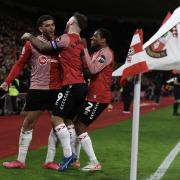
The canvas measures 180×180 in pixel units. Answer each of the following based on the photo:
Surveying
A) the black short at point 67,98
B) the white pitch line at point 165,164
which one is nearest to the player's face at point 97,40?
the black short at point 67,98

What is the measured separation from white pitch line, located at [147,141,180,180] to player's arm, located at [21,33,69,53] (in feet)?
6.91

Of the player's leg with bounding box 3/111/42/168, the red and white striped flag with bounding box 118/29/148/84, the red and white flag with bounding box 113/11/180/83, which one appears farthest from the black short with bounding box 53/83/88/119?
the red and white striped flag with bounding box 118/29/148/84

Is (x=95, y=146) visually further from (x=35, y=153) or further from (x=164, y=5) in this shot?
(x=164, y=5)

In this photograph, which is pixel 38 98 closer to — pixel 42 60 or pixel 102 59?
pixel 42 60

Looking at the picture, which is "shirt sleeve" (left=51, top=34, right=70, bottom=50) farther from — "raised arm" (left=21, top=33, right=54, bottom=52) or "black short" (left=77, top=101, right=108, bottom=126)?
"black short" (left=77, top=101, right=108, bottom=126)

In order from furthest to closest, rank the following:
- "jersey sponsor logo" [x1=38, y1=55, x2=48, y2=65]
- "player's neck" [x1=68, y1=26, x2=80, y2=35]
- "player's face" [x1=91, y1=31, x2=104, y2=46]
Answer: "player's face" [x1=91, y1=31, x2=104, y2=46], "jersey sponsor logo" [x1=38, y1=55, x2=48, y2=65], "player's neck" [x1=68, y1=26, x2=80, y2=35]

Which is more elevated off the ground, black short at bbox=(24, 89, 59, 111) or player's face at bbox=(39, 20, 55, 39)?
player's face at bbox=(39, 20, 55, 39)

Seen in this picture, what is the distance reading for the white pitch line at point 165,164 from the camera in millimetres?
7155

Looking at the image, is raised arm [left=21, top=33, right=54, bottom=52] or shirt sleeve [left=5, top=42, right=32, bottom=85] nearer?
raised arm [left=21, top=33, right=54, bottom=52]

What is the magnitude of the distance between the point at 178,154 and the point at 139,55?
4.17 metres

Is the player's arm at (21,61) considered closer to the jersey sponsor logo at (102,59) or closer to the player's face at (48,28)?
the player's face at (48,28)

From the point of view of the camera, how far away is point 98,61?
7266 mm

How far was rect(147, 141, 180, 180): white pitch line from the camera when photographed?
7.16 m

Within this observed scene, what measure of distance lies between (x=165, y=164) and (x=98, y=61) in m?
2.13
